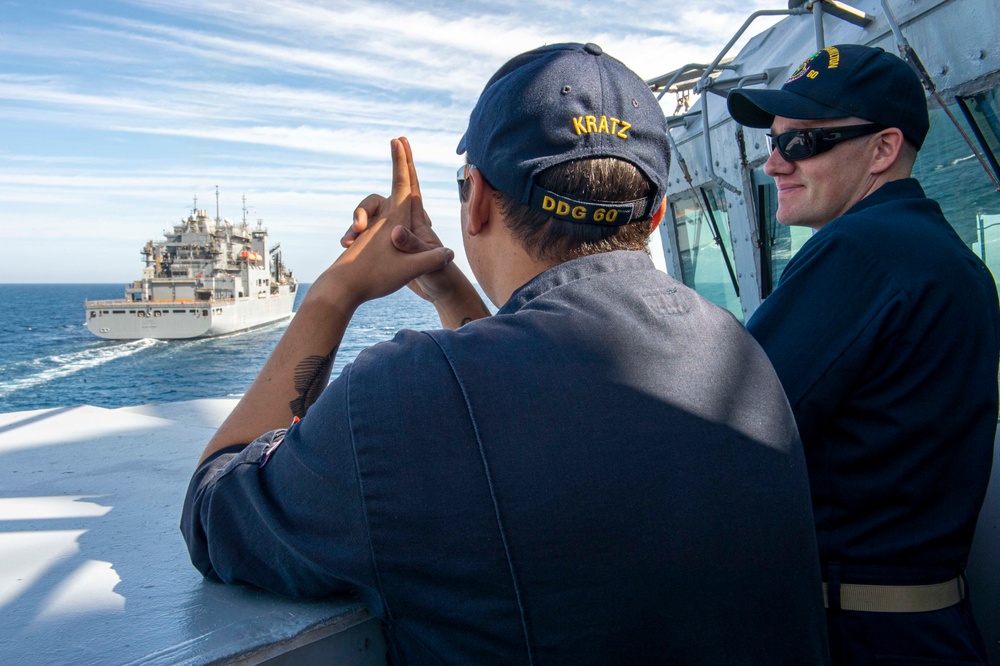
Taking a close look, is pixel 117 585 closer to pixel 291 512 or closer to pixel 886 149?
pixel 291 512

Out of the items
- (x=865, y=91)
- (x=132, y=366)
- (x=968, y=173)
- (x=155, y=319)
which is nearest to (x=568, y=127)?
(x=865, y=91)

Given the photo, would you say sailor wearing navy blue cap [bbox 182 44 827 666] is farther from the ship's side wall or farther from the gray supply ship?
the gray supply ship

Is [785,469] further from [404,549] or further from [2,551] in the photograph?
[2,551]

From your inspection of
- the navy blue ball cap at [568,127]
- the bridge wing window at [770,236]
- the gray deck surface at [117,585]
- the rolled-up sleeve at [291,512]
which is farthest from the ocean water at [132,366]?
the navy blue ball cap at [568,127]

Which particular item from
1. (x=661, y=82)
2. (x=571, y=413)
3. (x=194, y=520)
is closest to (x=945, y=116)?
(x=661, y=82)

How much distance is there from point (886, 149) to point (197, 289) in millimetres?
45428

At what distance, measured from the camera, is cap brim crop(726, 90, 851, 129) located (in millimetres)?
1918

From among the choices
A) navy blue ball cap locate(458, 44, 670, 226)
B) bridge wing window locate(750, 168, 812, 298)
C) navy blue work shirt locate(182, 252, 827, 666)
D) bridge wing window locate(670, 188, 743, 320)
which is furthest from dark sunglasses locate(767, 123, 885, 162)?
bridge wing window locate(670, 188, 743, 320)

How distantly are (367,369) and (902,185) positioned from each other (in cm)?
149

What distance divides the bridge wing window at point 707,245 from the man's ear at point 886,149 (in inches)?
136

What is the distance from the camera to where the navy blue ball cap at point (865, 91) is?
183 cm

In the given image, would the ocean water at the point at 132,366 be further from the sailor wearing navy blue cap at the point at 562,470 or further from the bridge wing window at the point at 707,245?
the sailor wearing navy blue cap at the point at 562,470

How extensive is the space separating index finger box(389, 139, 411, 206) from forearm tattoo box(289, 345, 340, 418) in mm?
362

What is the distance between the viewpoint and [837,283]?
147 cm
